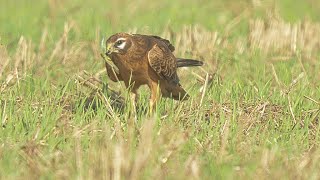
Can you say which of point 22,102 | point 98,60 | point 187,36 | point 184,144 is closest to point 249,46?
point 187,36

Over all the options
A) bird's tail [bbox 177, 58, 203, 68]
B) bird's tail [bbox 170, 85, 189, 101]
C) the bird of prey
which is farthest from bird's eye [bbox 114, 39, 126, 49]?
bird's tail [bbox 177, 58, 203, 68]

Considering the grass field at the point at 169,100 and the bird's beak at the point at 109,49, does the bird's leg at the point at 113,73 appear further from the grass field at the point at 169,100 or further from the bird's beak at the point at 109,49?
the bird's beak at the point at 109,49

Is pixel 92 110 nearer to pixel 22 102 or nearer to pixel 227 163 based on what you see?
pixel 22 102

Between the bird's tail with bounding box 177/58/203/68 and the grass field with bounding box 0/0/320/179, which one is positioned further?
the bird's tail with bounding box 177/58/203/68

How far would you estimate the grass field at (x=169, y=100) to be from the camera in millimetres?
6363

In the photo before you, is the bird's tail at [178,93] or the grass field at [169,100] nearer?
the grass field at [169,100]

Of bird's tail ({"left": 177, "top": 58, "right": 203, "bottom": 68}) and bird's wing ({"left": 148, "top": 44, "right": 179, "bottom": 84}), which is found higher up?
bird's wing ({"left": 148, "top": 44, "right": 179, "bottom": 84})

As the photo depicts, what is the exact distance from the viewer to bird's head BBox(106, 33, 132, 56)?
8.02 m

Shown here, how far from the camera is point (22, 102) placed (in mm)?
8422

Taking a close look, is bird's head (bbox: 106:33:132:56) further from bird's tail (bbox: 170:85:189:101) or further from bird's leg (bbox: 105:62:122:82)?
bird's tail (bbox: 170:85:189:101)

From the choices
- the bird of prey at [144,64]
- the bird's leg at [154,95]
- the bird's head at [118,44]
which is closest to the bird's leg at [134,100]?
the bird of prey at [144,64]

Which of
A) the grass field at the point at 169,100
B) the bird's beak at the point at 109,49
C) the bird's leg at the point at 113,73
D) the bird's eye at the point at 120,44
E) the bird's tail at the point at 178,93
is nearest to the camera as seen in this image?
the grass field at the point at 169,100

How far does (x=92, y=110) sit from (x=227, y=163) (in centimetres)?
197

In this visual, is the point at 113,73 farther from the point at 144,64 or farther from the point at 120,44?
the point at 120,44
